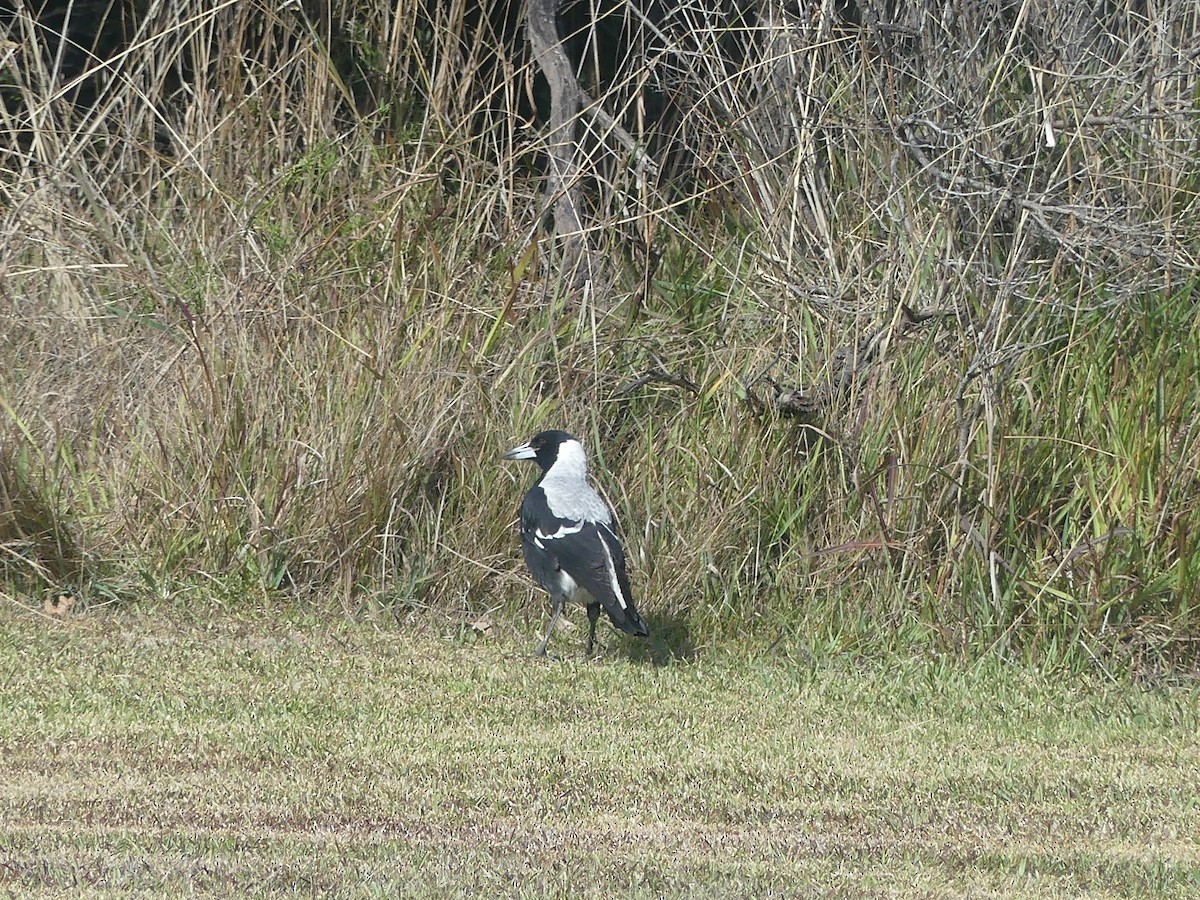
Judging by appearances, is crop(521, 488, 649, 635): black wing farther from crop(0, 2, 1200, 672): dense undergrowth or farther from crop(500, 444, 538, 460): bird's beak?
crop(0, 2, 1200, 672): dense undergrowth

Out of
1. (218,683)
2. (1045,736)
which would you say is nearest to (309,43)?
(218,683)

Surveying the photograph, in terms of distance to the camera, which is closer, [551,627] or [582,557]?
[582,557]

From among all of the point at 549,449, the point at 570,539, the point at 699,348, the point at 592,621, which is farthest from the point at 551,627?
the point at 699,348

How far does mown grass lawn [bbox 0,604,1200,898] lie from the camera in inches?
176

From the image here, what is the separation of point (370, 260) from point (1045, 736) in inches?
154

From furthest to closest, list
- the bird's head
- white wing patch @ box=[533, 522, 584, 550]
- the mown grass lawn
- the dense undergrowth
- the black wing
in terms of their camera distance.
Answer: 1. the bird's head
2. the dense undergrowth
3. white wing patch @ box=[533, 522, 584, 550]
4. the black wing
5. the mown grass lawn

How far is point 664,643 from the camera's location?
7648 millimetres

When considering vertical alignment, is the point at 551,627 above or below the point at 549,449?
below

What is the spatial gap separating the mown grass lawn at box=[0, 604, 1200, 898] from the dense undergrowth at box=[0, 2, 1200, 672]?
0.42 m

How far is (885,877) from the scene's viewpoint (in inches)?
177

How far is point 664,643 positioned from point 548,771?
2.16 m

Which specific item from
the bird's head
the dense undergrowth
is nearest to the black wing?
the bird's head

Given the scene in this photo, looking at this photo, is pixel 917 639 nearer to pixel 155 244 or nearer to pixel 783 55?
pixel 783 55

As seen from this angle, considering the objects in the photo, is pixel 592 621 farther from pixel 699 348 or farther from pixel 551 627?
pixel 699 348
